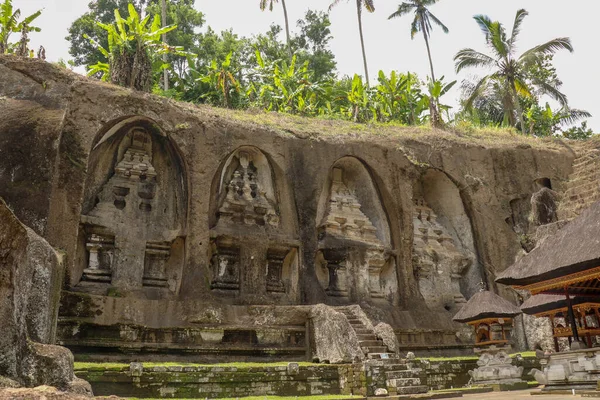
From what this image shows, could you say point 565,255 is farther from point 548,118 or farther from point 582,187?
point 548,118

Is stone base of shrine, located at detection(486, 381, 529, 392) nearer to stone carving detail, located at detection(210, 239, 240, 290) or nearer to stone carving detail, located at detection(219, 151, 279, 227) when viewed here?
stone carving detail, located at detection(210, 239, 240, 290)

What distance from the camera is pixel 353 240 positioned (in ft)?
62.6

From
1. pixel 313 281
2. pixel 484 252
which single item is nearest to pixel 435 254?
pixel 484 252

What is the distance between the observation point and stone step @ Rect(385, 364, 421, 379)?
473 inches

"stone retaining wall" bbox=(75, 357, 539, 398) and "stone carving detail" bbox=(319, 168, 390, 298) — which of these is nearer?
"stone retaining wall" bbox=(75, 357, 539, 398)

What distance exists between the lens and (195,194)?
53.7 feet

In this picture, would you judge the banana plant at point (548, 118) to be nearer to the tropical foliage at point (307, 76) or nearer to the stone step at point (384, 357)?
the tropical foliage at point (307, 76)

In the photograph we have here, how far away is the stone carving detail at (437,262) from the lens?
832 inches

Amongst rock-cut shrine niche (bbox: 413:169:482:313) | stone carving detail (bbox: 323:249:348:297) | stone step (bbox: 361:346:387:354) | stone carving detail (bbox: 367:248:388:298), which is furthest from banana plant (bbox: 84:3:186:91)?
stone step (bbox: 361:346:387:354)

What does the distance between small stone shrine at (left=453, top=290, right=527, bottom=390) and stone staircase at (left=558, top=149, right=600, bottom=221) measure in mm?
7559

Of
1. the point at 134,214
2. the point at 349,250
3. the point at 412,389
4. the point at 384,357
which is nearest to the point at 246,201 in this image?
the point at 134,214

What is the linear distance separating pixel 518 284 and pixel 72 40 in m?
33.3

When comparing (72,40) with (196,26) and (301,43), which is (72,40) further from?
(301,43)

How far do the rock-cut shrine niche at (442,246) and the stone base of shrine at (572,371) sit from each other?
9.72 metres
